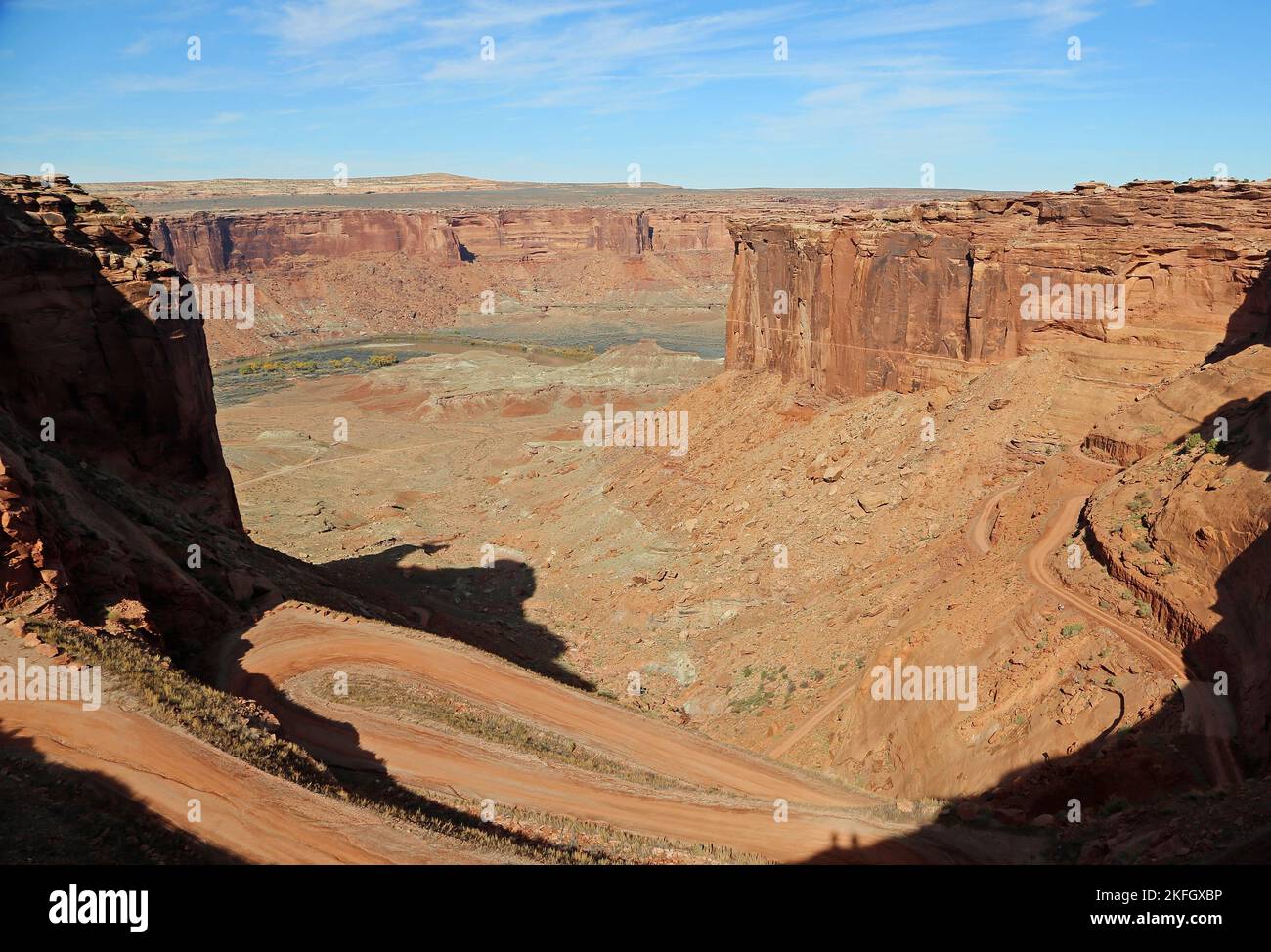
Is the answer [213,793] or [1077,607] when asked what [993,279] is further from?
[213,793]

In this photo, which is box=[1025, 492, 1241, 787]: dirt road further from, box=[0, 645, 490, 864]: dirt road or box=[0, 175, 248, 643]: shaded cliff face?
box=[0, 175, 248, 643]: shaded cliff face

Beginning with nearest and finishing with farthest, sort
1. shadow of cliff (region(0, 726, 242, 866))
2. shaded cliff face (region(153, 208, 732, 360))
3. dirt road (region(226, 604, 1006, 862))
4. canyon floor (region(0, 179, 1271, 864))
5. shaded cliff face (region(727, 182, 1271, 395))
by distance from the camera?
→ shadow of cliff (region(0, 726, 242, 866)), canyon floor (region(0, 179, 1271, 864)), dirt road (region(226, 604, 1006, 862)), shaded cliff face (region(727, 182, 1271, 395)), shaded cliff face (region(153, 208, 732, 360))

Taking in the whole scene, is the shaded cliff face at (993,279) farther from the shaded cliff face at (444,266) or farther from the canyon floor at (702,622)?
the shaded cliff face at (444,266)

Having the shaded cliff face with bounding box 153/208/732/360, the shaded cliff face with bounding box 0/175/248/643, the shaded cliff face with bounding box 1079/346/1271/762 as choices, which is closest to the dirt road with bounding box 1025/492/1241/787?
the shaded cliff face with bounding box 1079/346/1271/762

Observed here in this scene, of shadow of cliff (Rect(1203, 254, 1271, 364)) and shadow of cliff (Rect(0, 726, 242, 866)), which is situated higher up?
shadow of cliff (Rect(1203, 254, 1271, 364))

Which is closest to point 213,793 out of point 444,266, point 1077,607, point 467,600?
point 1077,607

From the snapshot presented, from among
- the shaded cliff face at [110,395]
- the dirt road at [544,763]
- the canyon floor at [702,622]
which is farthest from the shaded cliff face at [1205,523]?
the shaded cliff face at [110,395]

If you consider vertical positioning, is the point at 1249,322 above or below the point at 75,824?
above
